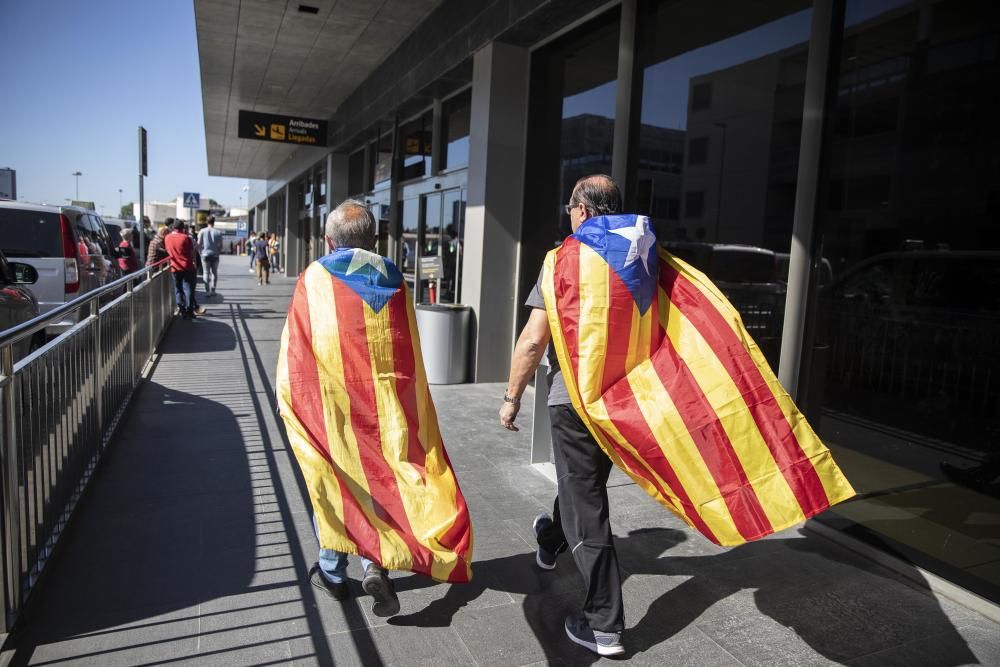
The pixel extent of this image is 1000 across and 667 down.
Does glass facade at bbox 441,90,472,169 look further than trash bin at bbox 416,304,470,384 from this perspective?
Yes

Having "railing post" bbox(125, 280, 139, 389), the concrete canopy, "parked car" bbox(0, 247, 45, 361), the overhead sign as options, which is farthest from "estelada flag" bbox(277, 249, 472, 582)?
the overhead sign

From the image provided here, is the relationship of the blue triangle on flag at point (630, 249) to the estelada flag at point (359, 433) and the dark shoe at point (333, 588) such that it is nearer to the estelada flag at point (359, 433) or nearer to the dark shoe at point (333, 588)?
the estelada flag at point (359, 433)

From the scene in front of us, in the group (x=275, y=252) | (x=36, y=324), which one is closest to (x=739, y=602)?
(x=36, y=324)

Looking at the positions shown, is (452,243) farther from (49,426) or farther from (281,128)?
(49,426)

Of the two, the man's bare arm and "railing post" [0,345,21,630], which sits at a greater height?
the man's bare arm

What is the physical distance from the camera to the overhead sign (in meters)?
13.9

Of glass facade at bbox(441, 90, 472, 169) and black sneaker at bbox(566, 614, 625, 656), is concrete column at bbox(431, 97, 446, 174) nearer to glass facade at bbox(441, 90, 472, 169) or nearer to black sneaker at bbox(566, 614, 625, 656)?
glass facade at bbox(441, 90, 472, 169)

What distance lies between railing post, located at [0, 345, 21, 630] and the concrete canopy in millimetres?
7284

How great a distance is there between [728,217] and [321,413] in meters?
3.31

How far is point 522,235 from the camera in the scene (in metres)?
8.09

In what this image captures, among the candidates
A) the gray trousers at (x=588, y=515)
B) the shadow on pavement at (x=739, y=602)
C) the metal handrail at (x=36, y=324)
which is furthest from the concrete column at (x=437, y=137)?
the gray trousers at (x=588, y=515)

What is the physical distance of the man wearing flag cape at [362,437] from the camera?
3062mm

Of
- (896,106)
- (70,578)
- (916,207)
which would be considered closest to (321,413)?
(70,578)

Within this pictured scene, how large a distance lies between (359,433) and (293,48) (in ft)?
32.3
